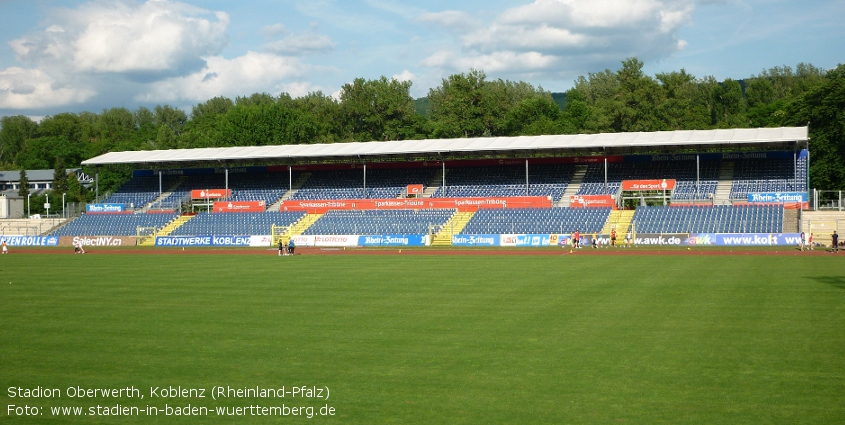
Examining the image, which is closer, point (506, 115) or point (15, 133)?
point (506, 115)

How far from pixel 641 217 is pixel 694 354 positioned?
4332 centimetres

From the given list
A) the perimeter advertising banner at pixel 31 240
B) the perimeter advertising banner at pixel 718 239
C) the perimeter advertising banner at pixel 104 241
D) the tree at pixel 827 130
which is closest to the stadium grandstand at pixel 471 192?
the perimeter advertising banner at pixel 718 239

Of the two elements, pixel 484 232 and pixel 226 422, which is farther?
pixel 484 232

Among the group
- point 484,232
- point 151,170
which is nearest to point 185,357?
point 484,232

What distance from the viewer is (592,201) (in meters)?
60.2

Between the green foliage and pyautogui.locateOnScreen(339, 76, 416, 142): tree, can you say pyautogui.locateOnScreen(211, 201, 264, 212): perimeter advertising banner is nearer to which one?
the green foliage

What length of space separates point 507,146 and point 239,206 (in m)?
26.2

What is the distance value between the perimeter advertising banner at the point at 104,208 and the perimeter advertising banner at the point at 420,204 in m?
17.1

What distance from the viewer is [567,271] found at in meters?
29.8

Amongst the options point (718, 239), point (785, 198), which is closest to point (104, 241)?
point (718, 239)

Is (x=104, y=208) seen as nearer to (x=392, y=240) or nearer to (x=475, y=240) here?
(x=392, y=240)

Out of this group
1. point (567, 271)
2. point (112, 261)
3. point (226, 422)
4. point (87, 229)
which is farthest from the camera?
point (87, 229)

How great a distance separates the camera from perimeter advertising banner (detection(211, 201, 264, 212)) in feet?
223

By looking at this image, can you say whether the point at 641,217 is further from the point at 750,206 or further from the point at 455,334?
the point at 455,334
